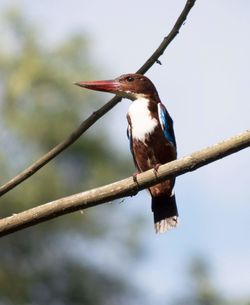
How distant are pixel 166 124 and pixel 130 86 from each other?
0.80 feet

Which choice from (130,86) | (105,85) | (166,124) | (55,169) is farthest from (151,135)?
Result: (55,169)

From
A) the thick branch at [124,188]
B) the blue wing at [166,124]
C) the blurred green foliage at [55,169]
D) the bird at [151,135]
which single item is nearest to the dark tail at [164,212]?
the bird at [151,135]

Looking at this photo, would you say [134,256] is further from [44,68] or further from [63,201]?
[63,201]

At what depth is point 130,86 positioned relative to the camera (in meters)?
5.16

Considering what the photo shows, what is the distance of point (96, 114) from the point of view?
433cm

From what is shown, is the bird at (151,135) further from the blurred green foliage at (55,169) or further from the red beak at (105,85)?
the blurred green foliage at (55,169)

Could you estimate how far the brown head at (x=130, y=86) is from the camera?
5.00 m

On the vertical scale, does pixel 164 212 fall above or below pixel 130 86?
below

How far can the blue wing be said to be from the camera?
5.16 meters

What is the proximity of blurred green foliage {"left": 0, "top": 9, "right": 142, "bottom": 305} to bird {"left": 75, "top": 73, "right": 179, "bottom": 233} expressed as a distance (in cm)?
1093

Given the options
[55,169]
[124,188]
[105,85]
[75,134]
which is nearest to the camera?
[124,188]

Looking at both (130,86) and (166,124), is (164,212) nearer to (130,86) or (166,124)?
(166,124)

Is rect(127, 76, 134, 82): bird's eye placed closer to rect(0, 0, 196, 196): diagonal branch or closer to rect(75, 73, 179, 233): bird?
rect(75, 73, 179, 233): bird

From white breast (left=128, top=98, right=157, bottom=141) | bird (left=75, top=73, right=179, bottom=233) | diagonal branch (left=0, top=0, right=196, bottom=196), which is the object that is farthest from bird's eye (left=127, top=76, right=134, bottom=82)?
diagonal branch (left=0, top=0, right=196, bottom=196)
